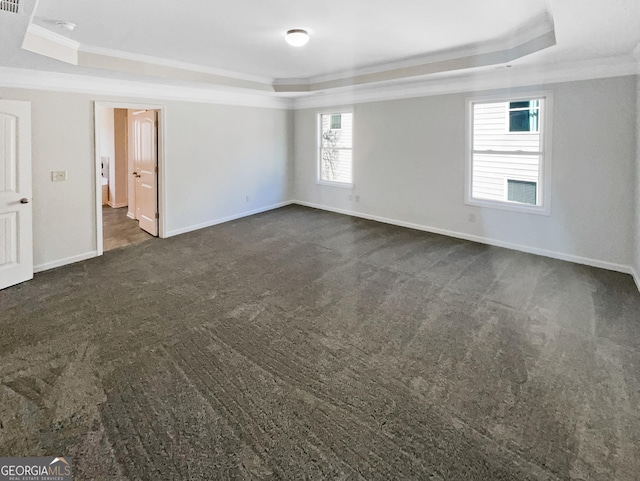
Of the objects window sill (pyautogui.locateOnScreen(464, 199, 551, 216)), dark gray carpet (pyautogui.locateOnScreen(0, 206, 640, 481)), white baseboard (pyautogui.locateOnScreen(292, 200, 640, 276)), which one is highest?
window sill (pyautogui.locateOnScreen(464, 199, 551, 216))

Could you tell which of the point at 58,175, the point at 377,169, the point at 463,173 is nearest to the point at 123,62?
the point at 58,175

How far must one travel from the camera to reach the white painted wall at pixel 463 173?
468cm

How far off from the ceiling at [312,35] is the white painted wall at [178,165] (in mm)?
676

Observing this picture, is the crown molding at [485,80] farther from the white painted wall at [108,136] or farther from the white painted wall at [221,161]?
the white painted wall at [108,136]

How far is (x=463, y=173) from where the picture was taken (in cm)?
616

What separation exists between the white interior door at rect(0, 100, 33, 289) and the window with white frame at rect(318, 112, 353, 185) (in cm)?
529

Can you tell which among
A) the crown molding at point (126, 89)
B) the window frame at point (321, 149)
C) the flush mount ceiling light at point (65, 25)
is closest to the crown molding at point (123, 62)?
the flush mount ceiling light at point (65, 25)

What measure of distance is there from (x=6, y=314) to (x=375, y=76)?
18.2 ft

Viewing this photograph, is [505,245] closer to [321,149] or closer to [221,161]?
[321,149]

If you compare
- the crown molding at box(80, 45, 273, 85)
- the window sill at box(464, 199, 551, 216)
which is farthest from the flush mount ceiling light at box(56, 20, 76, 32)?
the window sill at box(464, 199, 551, 216)

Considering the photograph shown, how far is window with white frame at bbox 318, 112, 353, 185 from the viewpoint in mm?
7953

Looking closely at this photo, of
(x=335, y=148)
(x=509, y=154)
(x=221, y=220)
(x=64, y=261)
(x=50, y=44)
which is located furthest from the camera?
(x=335, y=148)

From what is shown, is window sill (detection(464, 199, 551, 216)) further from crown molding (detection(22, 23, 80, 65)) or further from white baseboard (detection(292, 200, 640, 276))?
crown molding (detection(22, 23, 80, 65))

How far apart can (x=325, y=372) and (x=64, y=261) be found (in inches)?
164
